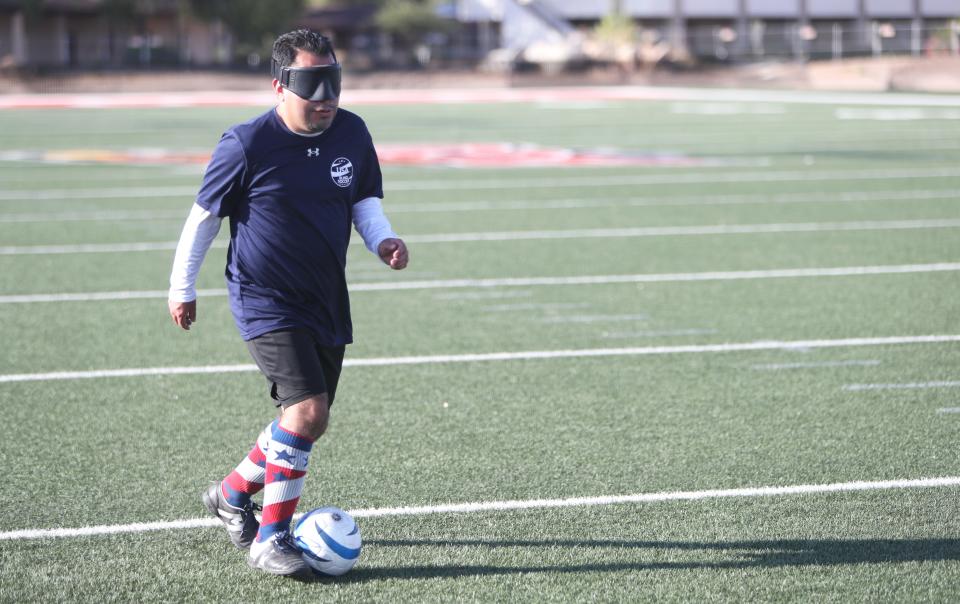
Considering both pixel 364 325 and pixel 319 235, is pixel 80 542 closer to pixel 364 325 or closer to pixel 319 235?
pixel 319 235

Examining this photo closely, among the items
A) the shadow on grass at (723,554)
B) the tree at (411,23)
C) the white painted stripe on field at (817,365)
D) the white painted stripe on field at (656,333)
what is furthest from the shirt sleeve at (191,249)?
the tree at (411,23)

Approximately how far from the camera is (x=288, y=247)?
4.52 meters

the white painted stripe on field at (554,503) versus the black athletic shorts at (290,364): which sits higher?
the black athletic shorts at (290,364)

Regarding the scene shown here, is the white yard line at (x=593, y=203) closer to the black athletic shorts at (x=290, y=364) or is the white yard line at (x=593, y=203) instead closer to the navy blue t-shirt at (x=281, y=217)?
the navy blue t-shirt at (x=281, y=217)

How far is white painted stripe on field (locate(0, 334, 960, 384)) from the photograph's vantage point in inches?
296

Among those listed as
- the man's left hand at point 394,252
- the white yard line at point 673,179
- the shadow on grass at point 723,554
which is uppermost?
the man's left hand at point 394,252

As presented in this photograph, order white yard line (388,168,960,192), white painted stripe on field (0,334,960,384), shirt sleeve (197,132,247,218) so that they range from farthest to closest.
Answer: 1. white yard line (388,168,960,192)
2. white painted stripe on field (0,334,960,384)
3. shirt sleeve (197,132,247,218)

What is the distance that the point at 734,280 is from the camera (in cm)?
1043

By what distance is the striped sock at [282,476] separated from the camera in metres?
4.46

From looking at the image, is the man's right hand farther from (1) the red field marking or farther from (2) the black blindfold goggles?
(1) the red field marking

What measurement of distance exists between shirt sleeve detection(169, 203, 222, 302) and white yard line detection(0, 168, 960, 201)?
40.7 feet

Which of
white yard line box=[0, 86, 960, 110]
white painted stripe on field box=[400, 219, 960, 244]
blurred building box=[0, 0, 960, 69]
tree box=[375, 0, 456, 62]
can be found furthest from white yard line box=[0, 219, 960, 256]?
tree box=[375, 0, 456, 62]

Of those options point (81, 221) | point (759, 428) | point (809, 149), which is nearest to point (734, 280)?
point (759, 428)

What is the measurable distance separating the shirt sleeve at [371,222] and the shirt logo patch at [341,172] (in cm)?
20
